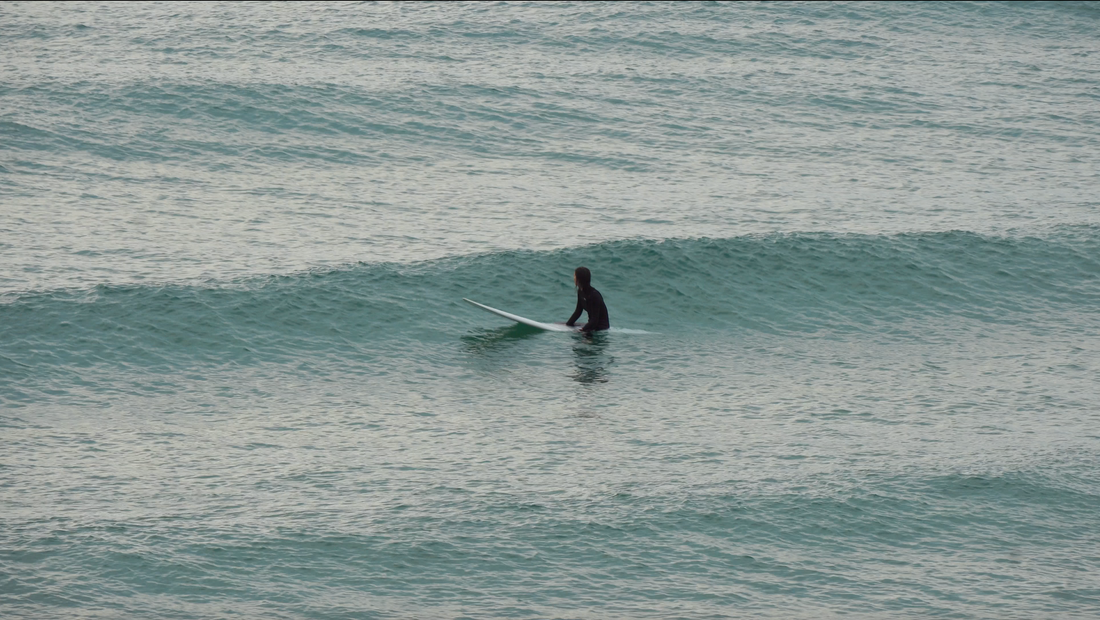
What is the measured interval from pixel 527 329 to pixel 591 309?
91 cm

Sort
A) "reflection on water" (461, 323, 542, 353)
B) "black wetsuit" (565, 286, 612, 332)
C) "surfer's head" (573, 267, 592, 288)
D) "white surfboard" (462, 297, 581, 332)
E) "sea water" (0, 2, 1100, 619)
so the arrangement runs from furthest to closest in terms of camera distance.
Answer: "white surfboard" (462, 297, 581, 332) → "black wetsuit" (565, 286, 612, 332) → "reflection on water" (461, 323, 542, 353) → "surfer's head" (573, 267, 592, 288) → "sea water" (0, 2, 1100, 619)

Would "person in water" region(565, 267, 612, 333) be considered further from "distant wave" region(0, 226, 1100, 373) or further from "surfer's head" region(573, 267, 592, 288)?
"distant wave" region(0, 226, 1100, 373)

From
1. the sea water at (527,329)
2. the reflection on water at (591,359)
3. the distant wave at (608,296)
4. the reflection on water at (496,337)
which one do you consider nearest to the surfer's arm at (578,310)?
the reflection on water at (591,359)

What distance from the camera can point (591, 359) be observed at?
14328mm

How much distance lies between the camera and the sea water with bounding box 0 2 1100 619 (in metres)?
9.02

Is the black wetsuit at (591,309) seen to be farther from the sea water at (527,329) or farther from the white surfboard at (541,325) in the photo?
the sea water at (527,329)

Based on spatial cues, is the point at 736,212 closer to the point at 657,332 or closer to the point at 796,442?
the point at 657,332

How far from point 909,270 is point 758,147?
25.9 ft

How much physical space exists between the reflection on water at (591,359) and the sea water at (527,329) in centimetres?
A: 10

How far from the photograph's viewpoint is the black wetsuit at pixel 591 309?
48.9ft

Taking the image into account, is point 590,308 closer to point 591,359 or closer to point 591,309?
point 591,309

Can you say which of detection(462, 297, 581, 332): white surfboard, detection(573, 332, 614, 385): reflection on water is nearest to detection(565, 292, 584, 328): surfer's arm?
detection(462, 297, 581, 332): white surfboard

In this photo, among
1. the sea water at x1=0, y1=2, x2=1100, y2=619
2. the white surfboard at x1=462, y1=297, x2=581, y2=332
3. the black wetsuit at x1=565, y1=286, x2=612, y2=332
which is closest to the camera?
the sea water at x1=0, y1=2, x2=1100, y2=619

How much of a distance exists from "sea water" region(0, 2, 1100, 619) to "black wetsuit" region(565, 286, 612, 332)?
40cm
